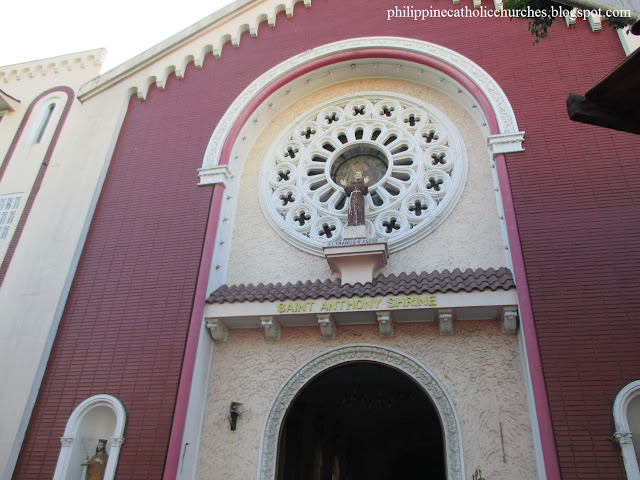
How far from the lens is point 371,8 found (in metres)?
11.5

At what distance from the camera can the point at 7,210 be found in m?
11.2

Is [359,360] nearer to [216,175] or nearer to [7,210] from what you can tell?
[216,175]

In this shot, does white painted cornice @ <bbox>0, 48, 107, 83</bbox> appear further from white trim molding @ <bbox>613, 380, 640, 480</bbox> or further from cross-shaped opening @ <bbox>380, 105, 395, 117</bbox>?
white trim molding @ <bbox>613, 380, 640, 480</bbox>

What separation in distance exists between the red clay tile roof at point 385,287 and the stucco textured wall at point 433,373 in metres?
0.67

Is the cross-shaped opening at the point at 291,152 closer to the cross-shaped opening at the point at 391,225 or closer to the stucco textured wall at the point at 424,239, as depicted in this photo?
the stucco textured wall at the point at 424,239

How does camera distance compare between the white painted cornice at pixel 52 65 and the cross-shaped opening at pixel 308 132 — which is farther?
the white painted cornice at pixel 52 65

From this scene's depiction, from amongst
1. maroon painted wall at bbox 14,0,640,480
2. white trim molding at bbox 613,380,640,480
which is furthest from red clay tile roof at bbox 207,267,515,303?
white trim molding at bbox 613,380,640,480

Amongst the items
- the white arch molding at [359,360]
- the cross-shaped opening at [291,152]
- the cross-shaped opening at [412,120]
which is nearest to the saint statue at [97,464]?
the white arch molding at [359,360]

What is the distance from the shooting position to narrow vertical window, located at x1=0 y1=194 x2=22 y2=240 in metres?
10.9

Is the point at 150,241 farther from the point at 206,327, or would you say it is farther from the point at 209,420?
the point at 209,420

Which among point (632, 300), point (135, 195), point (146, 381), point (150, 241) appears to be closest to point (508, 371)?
point (632, 300)

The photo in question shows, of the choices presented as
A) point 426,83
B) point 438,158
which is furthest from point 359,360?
point 426,83

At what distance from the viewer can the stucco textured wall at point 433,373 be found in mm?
7254

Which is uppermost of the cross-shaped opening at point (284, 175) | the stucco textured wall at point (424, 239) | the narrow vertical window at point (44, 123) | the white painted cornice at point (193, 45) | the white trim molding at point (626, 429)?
the white painted cornice at point (193, 45)
